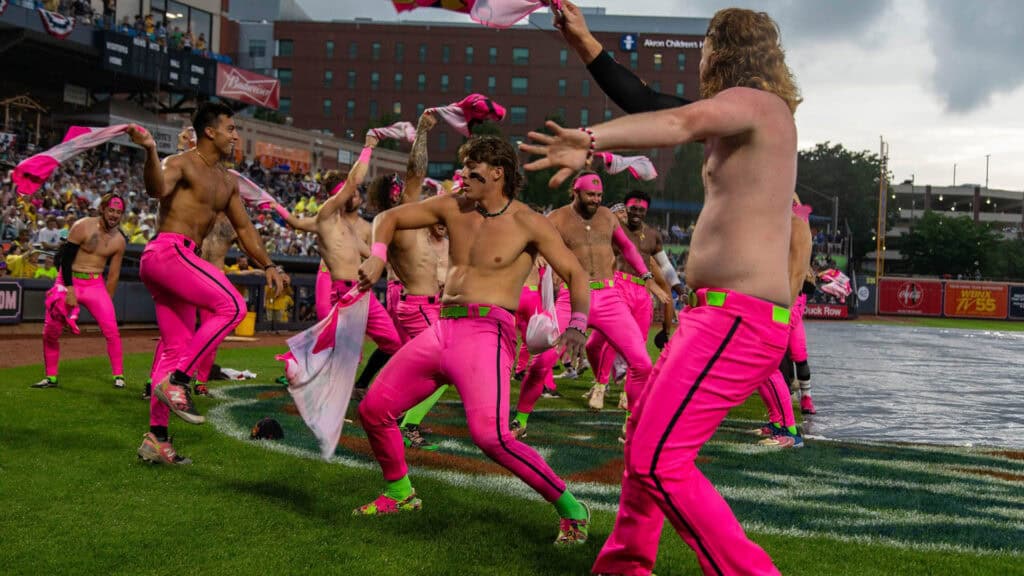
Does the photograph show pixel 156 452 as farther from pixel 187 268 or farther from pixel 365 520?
pixel 365 520

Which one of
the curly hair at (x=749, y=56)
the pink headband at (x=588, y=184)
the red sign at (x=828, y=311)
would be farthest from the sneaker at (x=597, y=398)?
the red sign at (x=828, y=311)

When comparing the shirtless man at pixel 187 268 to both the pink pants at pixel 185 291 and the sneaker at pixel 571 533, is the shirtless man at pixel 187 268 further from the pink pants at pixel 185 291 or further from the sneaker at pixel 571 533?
the sneaker at pixel 571 533

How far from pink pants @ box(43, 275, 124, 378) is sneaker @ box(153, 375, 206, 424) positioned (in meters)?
5.36

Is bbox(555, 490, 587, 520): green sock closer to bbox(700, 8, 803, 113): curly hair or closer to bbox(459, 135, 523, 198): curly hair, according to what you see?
A: bbox(459, 135, 523, 198): curly hair

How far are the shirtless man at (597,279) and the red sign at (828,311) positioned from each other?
39.4 m

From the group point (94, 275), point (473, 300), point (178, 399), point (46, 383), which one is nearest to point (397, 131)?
point (178, 399)

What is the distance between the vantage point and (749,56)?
11.7 feet

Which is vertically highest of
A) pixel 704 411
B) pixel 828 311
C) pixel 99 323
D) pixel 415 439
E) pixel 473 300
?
pixel 473 300

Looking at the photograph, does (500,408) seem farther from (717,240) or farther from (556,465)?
(556,465)

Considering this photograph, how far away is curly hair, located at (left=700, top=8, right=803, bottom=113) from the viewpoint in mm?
3561

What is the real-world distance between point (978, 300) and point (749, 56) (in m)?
56.0

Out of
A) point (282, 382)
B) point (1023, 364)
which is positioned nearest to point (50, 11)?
point (282, 382)

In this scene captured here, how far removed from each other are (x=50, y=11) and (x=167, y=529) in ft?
125

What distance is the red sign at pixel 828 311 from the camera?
153ft
